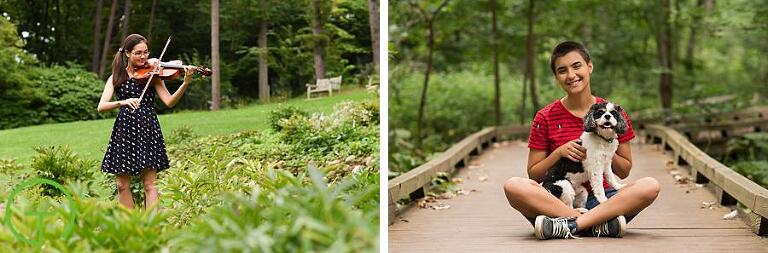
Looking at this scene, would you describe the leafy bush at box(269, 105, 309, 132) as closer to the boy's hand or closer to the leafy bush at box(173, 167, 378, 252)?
the leafy bush at box(173, 167, 378, 252)

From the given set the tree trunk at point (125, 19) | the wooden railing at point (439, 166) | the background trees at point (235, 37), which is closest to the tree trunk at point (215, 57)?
the background trees at point (235, 37)

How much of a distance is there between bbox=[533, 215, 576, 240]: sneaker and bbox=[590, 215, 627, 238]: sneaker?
0.13 metres

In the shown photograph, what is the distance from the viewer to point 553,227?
4910mm

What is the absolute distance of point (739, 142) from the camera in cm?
1142

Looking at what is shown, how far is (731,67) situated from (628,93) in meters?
6.78

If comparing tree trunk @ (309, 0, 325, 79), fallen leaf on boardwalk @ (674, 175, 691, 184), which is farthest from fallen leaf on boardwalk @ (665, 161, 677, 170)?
tree trunk @ (309, 0, 325, 79)

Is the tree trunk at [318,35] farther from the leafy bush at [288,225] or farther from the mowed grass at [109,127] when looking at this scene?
the leafy bush at [288,225]

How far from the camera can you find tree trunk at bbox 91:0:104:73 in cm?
518

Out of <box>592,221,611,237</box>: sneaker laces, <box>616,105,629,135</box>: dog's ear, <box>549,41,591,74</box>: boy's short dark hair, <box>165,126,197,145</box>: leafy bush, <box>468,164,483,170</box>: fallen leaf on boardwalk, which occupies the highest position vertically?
<box>549,41,591,74</box>: boy's short dark hair

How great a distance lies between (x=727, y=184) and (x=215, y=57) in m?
3.29

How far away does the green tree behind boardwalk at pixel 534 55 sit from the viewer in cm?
1317

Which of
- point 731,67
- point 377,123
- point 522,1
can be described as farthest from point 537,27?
point 377,123

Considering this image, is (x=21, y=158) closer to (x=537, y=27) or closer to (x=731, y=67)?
(x=537, y=27)

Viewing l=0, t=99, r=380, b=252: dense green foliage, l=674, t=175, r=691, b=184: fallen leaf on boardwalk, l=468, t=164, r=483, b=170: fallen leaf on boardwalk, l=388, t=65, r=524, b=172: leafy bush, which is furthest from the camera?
l=388, t=65, r=524, b=172: leafy bush
